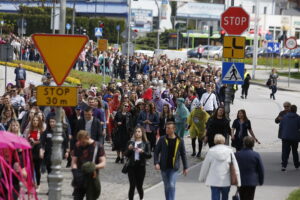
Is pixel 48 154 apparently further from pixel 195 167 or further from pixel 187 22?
pixel 187 22

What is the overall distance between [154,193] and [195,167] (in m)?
4.13

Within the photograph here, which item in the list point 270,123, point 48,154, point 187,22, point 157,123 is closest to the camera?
point 48,154

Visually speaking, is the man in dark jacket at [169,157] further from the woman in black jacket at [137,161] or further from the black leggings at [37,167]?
the black leggings at [37,167]

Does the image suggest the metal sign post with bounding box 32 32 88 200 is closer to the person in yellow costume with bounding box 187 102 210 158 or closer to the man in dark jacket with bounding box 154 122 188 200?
the man in dark jacket with bounding box 154 122 188 200

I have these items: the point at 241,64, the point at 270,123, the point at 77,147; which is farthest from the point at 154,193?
the point at 270,123

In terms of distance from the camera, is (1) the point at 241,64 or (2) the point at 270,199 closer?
(2) the point at 270,199

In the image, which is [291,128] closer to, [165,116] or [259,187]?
[259,187]

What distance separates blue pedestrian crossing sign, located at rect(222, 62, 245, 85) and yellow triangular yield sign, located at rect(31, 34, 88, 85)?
27.8 ft

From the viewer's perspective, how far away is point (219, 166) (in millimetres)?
13625

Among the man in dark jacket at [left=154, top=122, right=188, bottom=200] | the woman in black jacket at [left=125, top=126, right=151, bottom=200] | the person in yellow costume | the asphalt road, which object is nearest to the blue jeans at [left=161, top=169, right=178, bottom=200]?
the man in dark jacket at [left=154, top=122, right=188, bottom=200]

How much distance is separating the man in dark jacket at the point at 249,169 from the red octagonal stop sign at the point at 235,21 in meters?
5.37

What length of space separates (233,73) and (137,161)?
447 centimetres

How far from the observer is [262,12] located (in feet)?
417

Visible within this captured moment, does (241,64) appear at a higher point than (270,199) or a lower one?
higher
